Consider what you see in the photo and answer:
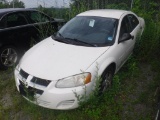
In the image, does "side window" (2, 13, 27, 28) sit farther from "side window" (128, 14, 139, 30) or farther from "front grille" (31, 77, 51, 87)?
"side window" (128, 14, 139, 30)

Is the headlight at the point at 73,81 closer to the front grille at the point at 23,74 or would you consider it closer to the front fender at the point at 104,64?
the front fender at the point at 104,64

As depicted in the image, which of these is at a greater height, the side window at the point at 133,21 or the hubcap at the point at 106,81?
the side window at the point at 133,21

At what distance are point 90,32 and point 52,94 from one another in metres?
1.79

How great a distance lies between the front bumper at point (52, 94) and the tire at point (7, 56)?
2.05 metres

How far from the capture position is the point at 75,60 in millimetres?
3830

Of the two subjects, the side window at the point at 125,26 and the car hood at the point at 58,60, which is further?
the side window at the point at 125,26

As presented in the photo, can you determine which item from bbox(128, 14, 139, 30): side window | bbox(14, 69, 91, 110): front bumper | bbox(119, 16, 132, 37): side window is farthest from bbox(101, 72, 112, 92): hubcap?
bbox(128, 14, 139, 30): side window

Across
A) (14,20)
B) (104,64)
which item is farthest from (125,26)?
(14,20)

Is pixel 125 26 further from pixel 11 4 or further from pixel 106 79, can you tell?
pixel 11 4


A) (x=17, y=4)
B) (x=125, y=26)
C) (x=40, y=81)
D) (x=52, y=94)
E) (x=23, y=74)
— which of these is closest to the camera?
(x=52, y=94)

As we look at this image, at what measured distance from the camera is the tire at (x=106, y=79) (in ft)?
13.2

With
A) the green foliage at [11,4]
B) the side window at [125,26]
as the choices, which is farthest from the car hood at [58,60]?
the green foliage at [11,4]

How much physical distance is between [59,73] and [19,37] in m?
2.70

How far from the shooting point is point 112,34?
4.50 meters
